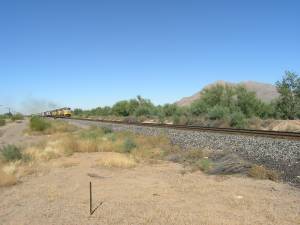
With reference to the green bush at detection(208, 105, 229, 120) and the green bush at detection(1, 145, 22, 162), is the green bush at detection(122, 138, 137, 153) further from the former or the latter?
the green bush at detection(208, 105, 229, 120)

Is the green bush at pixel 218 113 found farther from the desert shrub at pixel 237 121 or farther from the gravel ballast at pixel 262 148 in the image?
the gravel ballast at pixel 262 148

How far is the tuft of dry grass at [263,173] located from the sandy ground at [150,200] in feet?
1.33

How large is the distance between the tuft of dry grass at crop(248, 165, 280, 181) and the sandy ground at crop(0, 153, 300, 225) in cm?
40

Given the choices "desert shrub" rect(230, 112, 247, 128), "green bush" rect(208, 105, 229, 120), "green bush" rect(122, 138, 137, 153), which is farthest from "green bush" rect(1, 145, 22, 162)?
"green bush" rect(208, 105, 229, 120)

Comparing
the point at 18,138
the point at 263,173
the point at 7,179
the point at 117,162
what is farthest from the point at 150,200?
the point at 18,138

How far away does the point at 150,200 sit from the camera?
33.0 ft

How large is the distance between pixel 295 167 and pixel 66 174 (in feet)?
26.2

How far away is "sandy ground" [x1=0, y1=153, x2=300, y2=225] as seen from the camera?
27.9 ft

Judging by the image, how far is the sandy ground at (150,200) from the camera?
8508 millimetres

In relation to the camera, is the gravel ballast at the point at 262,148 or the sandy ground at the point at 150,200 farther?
the gravel ballast at the point at 262,148

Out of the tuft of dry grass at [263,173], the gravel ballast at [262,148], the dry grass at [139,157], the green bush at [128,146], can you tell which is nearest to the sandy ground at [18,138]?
the dry grass at [139,157]

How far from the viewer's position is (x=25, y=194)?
1184cm

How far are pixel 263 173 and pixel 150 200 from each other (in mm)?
4148

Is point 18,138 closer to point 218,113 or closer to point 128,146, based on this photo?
point 218,113
